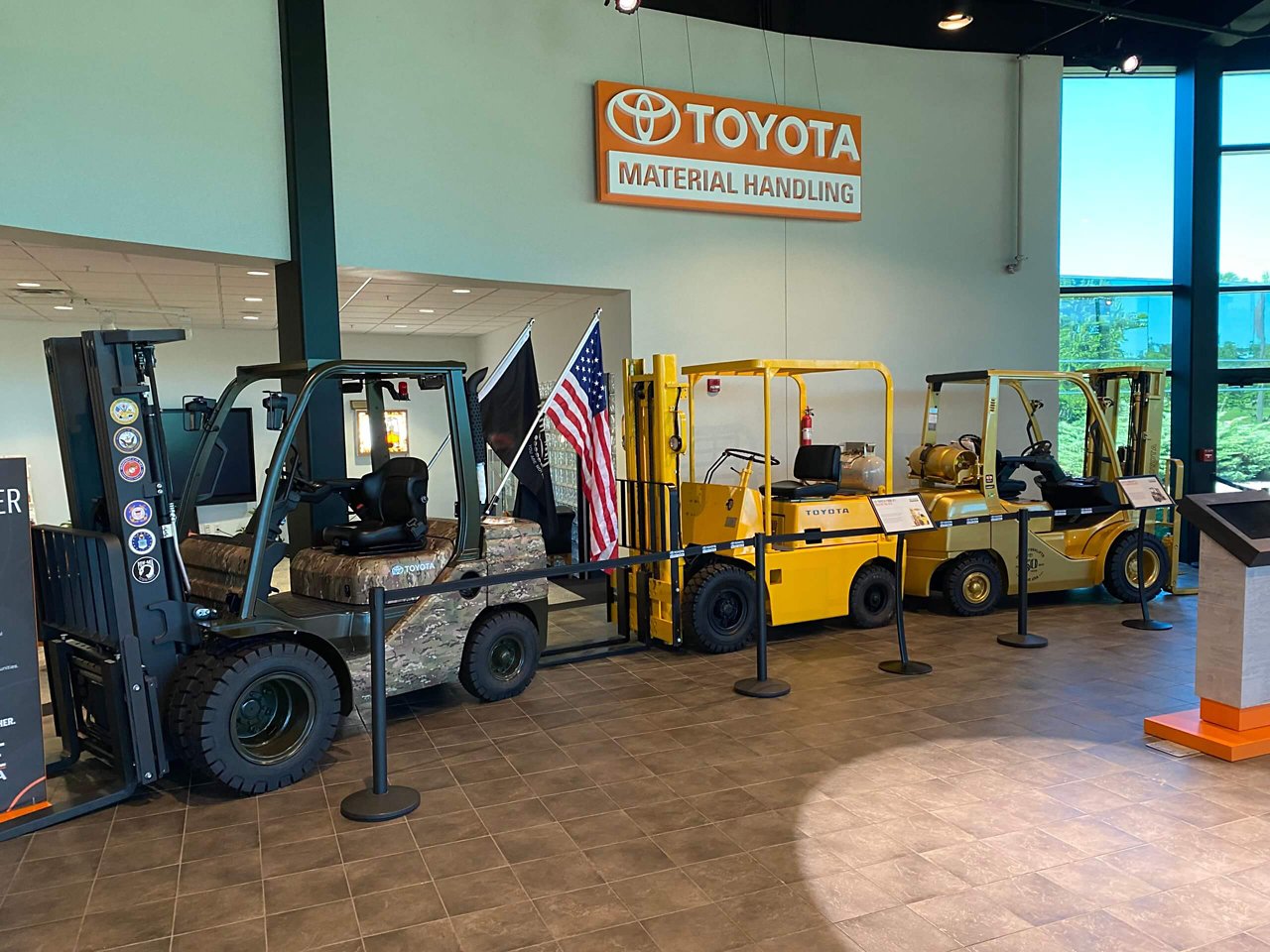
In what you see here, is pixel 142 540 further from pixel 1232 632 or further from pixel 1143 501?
pixel 1143 501

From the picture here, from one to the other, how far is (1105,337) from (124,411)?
10.8m

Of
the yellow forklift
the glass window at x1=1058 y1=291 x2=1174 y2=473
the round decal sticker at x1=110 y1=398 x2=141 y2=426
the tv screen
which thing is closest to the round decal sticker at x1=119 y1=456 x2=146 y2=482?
the round decal sticker at x1=110 y1=398 x2=141 y2=426

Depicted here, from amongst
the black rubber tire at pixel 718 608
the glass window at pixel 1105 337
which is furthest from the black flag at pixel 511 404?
the glass window at pixel 1105 337

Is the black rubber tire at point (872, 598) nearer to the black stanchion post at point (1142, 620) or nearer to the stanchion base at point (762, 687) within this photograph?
the stanchion base at point (762, 687)

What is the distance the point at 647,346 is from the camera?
336 inches

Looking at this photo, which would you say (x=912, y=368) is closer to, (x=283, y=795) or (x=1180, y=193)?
(x=1180, y=193)

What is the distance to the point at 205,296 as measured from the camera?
9.75 meters

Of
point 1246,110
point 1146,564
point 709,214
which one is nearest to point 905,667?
point 1146,564

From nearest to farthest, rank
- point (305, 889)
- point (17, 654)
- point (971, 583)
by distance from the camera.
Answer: point (305, 889) < point (17, 654) < point (971, 583)

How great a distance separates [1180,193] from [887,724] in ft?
29.3

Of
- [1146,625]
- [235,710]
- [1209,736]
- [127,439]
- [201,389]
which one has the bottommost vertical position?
[1146,625]

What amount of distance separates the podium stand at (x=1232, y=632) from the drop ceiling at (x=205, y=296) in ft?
18.2

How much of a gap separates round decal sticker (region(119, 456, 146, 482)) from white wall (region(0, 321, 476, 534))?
20.5 feet

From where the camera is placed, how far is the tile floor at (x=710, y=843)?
10.3 feet
